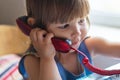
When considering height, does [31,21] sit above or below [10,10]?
above

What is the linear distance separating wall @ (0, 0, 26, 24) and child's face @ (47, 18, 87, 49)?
33.0 inches

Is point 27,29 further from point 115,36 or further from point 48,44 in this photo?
point 115,36

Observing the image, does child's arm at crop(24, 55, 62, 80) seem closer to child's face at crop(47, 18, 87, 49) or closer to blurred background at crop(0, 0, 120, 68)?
child's face at crop(47, 18, 87, 49)

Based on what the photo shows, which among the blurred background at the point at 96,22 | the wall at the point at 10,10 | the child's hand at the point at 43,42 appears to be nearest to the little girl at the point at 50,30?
the child's hand at the point at 43,42

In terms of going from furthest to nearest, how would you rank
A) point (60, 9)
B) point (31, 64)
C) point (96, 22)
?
point (96, 22) < point (31, 64) < point (60, 9)

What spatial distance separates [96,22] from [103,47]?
0.49 metres

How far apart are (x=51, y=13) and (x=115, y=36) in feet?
1.67

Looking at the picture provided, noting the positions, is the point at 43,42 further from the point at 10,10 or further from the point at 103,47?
the point at 10,10

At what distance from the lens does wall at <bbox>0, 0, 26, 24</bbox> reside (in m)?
1.63

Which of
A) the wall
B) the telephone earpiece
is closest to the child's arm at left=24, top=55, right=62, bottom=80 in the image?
the telephone earpiece

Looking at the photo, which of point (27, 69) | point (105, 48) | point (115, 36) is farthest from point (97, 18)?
point (27, 69)

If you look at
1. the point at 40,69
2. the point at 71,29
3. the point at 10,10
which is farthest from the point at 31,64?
the point at 10,10

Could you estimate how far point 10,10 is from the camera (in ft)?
5.57

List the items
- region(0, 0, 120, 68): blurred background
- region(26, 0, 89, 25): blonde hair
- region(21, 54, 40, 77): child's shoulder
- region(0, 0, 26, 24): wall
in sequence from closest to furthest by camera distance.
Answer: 1. region(26, 0, 89, 25): blonde hair
2. region(21, 54, 40, 77): child's shoulder
3. region(0, 0, 120, 68): blurred background
4. region(0, 0, 26, 24): wall
